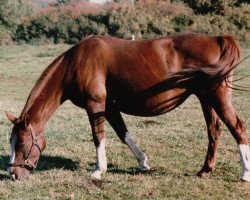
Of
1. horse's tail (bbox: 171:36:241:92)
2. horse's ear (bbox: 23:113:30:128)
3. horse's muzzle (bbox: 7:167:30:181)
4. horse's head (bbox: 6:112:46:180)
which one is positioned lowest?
horse's muzzle (bbox: 7:167:30:181)

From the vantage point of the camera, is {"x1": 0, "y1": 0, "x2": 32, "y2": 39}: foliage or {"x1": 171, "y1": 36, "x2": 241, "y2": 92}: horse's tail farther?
{"x1": 0, "y1": 0, "x2": 32, "y2": 39}: foliage

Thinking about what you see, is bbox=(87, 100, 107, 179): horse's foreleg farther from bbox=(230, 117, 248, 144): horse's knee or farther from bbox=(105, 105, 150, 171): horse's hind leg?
bbox=(230, 117, 248, 144): horse's knee

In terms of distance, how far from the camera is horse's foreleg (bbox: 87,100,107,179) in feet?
19.3

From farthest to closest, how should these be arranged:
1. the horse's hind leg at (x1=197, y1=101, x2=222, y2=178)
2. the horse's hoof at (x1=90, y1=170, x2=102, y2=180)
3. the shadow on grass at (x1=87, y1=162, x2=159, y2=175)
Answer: the shadow on grass at (x1=87, y1=162, x2=159, y2=175), the horse's hind leg at (x1=197, y1=101, x2=222, y2=178), the horse's hoof at (x1=90, y1=170, x2=102, y2=180)

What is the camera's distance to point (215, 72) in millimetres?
5590

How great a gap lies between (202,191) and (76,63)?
2373 millimetres

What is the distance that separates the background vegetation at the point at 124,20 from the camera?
3169 centimetres

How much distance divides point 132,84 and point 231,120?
55.2 inches

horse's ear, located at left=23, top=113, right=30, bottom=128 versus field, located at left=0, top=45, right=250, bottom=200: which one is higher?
horse's ear, located at left=23, top=113, right=30, bottom=128

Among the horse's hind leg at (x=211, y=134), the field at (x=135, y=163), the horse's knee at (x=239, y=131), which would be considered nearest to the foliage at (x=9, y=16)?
the field at (x=135, y=163)

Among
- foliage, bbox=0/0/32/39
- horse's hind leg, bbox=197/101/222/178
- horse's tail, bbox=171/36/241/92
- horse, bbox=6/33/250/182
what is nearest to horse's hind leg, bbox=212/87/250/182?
horse, bbox=6/33/250/182

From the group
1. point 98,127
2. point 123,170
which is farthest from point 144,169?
point 98,127

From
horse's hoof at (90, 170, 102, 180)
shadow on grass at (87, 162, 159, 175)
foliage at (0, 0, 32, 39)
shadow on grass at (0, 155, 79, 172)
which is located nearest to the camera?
horse's hoof at (90, 170, 102, 180)

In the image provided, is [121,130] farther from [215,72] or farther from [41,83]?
[215,72]
